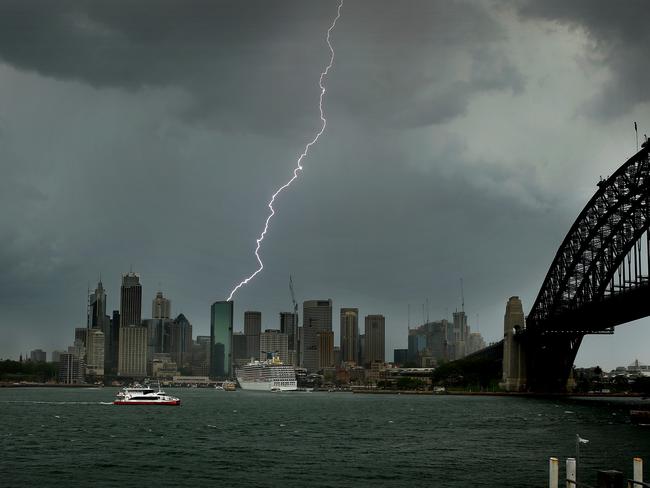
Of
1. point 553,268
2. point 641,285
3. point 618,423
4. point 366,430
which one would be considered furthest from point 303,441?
point 553,268

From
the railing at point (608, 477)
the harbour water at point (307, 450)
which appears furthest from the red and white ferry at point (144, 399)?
the railing at point (608, 477)

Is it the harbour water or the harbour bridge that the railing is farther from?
the harbour bridge

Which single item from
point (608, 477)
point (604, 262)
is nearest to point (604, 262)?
point (604, 262)

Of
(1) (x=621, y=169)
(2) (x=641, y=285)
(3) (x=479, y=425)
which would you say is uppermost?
(1) (x=621, y=169)

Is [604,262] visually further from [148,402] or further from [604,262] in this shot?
[148,402]

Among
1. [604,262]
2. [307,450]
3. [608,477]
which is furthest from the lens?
[604,262]

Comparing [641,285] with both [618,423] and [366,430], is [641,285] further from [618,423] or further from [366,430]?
[366,430]

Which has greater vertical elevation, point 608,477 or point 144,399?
point 608,477

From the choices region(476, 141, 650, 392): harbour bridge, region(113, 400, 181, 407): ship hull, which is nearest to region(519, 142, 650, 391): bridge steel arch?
region(476, 141, 650, 392): harbour bridge
